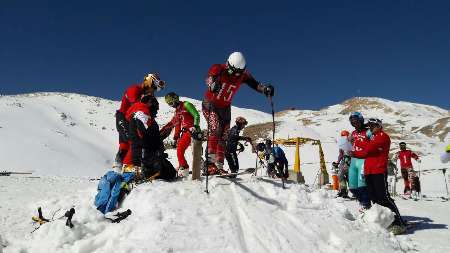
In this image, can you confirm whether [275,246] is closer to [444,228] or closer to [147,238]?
[147,238]

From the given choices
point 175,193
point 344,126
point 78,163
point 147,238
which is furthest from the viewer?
point 344,126

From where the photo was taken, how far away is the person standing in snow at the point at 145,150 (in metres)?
5.59

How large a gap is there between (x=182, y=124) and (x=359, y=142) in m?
2.77

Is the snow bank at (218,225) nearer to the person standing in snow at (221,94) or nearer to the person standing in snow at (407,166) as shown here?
the person standing in snow at (221,94)

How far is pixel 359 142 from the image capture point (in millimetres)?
6645

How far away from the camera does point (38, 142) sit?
83.0 ft

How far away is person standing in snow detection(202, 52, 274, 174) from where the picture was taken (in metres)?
6.62

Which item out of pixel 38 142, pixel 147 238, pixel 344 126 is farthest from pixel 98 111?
pixel 147 238

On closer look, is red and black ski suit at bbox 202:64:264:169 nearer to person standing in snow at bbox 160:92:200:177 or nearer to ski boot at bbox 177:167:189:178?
person standing in snow at bbox 160:92:200:177

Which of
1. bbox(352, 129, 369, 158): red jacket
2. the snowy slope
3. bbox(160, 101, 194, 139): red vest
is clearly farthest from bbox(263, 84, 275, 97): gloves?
the snowy slope

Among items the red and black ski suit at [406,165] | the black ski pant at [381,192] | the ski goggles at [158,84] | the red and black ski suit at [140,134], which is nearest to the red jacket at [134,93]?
the ski goggles at [158,84]

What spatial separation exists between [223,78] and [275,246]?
10.7 ft

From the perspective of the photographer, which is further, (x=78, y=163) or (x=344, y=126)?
(x=344, y=126)

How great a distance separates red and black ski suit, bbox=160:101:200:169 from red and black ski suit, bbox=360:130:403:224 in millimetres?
2545
